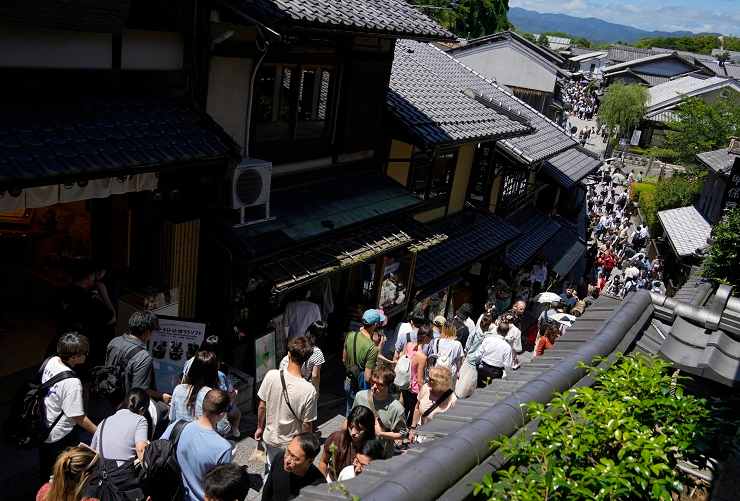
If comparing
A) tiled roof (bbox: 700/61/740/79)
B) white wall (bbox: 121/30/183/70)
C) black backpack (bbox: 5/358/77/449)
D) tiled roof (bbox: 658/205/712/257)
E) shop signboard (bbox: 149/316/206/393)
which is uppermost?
white wall (bbox: 121/30/183/70)

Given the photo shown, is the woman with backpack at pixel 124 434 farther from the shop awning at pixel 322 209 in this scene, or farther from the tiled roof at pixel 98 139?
the shop awning at pixel 322 209

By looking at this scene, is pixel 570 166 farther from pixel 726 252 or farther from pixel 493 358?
pixel 493 358

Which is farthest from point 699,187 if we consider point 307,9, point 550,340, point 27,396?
point 27,396

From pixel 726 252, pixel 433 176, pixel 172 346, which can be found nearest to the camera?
pixel 172 346

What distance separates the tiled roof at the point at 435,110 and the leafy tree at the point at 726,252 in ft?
19.8

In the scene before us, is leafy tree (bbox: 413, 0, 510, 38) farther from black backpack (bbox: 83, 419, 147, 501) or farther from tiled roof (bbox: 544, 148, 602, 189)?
black backpack (bbox: 83, 419, 147, 501)

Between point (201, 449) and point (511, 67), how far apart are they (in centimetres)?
3868

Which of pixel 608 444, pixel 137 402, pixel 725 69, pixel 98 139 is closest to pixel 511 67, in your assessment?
pixel 98 139

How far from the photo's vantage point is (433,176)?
669 inches

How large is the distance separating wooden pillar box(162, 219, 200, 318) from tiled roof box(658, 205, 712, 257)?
20.9m

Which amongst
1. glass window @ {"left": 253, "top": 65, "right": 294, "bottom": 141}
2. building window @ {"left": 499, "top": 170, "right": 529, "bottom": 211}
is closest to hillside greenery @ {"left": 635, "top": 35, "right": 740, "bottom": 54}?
building window @ {"left": 499, "top": 170, "right": 529, "bottom": 211}

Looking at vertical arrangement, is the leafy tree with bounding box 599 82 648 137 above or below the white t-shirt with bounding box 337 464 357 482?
below

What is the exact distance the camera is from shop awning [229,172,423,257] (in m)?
9.94

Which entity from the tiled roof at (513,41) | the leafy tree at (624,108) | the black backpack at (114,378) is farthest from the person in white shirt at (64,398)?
the leafy tree at (624,108)
